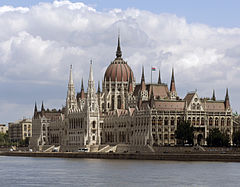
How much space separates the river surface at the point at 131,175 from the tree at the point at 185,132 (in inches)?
1422

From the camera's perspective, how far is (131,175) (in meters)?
124

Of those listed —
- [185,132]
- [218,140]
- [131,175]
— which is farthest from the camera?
[185,132]

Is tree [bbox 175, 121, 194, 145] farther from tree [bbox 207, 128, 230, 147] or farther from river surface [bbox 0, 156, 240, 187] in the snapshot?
river surface [bbox 0, 156, 240, 187]

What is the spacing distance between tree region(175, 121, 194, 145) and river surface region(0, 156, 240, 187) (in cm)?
3613

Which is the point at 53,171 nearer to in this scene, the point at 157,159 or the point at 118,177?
the point at 118,177

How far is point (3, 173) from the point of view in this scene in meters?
135

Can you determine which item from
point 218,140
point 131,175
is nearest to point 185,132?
point 218,140

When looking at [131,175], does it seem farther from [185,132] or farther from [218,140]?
[185,132]

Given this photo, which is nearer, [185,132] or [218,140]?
[218,140]

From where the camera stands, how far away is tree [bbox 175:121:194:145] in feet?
611

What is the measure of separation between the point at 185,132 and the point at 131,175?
6412cm

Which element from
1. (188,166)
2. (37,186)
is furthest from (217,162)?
(37,186)

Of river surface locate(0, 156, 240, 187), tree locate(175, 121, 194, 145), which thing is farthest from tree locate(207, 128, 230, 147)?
river surface locate(0, 156, 240, 187)

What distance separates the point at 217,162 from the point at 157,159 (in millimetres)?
22718
